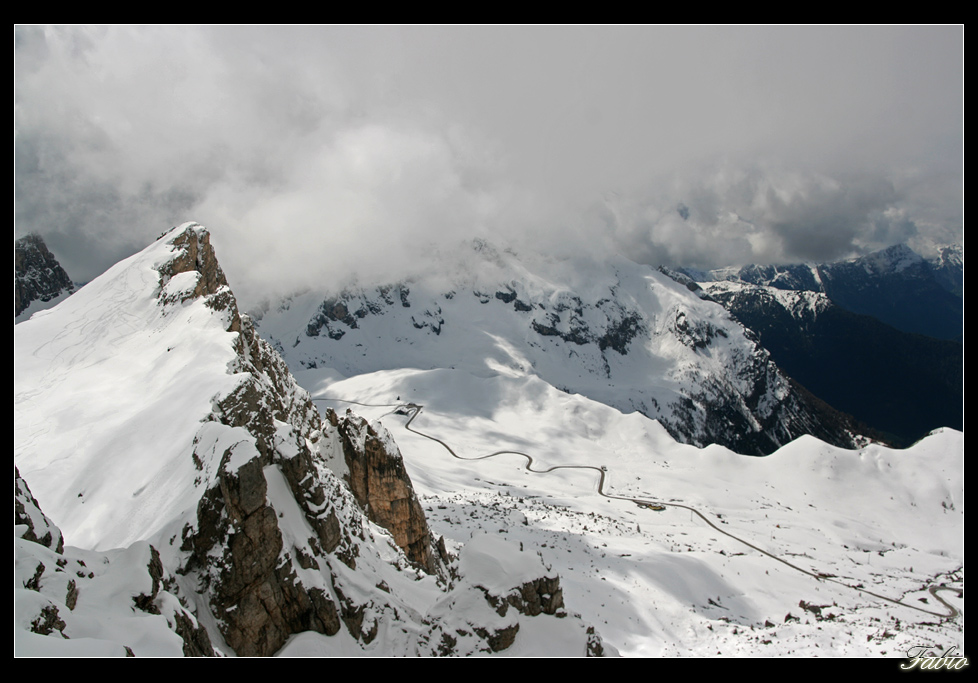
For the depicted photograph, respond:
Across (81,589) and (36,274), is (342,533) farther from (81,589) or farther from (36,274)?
(36,274)

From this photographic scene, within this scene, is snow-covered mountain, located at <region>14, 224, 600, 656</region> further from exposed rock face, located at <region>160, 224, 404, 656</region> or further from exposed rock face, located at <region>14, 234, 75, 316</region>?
exposed rock face, located at <region>14, 234, 75, 316</region>

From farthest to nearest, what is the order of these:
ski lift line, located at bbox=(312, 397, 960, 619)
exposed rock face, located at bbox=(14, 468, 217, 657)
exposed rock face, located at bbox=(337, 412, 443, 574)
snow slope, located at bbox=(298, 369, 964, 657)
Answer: ski lift line, located at bbox=(312, 397, 960, 619), exposed rock face, located at bbox=(337, 412, 443, 574), snow slope, located at bbox=(298, 369, 964, 657), exposed rock face, located at bbox=(14, 468, 217, 657)

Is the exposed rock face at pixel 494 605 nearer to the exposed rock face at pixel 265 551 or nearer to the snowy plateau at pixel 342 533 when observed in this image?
the snowy plateau at pixel 342 533

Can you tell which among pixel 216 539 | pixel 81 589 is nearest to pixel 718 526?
pixel 216 539

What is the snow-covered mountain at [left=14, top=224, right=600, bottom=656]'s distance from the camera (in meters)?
10.4

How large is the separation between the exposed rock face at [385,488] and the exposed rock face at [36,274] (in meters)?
109

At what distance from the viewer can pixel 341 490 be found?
65.2 feet

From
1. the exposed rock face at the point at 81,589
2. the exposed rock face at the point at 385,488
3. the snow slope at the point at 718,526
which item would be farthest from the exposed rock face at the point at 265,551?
the exposed rock face at the point at 385,488

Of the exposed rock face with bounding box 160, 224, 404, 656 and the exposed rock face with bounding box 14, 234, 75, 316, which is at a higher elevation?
the exposed rock face with bounding box 14, 234, 75, 316

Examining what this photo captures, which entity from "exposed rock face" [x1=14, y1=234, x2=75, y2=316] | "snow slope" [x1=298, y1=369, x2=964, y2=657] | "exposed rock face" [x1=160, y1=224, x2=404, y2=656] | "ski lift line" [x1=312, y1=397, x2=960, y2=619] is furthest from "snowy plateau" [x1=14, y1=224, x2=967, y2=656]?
"exposed rock face" [x1=14, y1=234, x2=75, y2=316]

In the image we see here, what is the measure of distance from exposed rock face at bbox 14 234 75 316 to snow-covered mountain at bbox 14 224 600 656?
100531 mm

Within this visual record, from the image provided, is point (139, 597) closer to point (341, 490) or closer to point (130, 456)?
point (341, 490)

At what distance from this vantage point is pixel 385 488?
28156 mm

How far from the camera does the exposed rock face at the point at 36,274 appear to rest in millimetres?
102625
